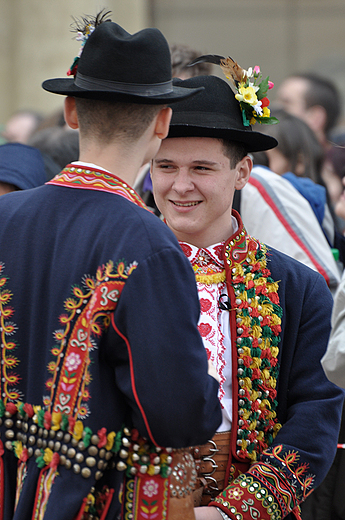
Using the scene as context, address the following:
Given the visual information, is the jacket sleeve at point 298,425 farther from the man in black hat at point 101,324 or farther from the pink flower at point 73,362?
the pink flower at point 73,362

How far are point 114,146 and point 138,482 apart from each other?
0.82 m

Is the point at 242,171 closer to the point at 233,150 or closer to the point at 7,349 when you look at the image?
the point at 233,150

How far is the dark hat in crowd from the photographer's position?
3184mm

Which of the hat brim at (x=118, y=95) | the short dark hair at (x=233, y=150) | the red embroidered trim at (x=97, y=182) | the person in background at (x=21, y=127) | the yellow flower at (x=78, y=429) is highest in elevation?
the hat brim at (x=118, y=95)

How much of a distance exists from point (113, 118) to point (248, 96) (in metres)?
0.82

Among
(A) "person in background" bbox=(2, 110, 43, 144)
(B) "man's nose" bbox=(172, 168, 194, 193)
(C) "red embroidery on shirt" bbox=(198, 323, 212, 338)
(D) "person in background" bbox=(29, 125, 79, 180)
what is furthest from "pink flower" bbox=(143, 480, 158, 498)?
(A) "person in background" bbox=(2, 110, 43, 144)

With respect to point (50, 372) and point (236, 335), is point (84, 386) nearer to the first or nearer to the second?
point (50, 372)

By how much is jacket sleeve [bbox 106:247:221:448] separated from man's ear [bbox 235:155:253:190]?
912mm

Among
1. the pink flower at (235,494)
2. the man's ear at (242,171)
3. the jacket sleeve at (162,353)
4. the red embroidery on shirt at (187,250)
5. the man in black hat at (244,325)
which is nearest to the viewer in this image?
the jacket sleeve at (162,353)

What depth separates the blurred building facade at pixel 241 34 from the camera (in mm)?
9133

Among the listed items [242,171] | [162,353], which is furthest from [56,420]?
[242,171]

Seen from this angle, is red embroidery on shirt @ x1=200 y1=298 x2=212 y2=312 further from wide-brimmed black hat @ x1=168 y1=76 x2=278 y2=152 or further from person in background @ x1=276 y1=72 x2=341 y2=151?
person in background @ x1=276 y1=72 x2=341 y2=151

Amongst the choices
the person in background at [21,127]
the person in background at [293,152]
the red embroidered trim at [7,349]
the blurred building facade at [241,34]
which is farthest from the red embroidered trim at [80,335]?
the blurred building facade at [241,34]

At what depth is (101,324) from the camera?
5.21ft
